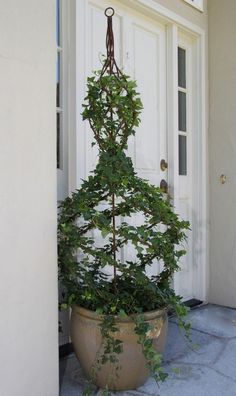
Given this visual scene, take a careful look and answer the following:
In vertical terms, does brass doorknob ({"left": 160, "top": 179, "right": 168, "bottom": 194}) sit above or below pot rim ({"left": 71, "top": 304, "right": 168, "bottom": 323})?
above

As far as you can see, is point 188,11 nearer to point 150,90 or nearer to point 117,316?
point 150,90

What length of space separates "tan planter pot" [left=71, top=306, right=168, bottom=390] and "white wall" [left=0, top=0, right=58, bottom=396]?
178 millimetres

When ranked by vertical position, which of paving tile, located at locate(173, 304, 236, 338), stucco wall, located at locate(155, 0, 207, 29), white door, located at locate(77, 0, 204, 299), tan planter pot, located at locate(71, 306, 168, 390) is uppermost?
stucco wall, located at locate(155, 0, 207, 29)

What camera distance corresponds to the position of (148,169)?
2.64 metres

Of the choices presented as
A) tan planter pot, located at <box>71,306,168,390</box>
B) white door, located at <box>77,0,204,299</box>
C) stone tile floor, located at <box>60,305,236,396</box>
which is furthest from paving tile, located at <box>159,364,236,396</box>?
white door, located at <box>77,0,204,299</box>

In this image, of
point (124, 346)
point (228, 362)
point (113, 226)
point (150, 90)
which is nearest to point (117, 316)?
point (124, 346)

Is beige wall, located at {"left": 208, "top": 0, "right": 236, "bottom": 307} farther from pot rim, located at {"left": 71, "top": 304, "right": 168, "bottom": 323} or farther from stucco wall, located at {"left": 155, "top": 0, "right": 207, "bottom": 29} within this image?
pot rim, located at {"left": 71, "top": 304, "right": 168, "bottom": 323}

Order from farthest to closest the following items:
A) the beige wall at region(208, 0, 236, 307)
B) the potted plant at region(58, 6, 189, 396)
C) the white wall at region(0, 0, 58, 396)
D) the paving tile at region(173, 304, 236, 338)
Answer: the beige wall at region(208, 0, 236, 307), the paving tile at region(173, 304, 236, 338), the potted plant at region(58, 6, 189, 396), the white wall at region(0, 0, 58, 396)

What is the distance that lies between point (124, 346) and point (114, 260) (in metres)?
0.36

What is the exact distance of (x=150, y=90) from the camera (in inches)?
105

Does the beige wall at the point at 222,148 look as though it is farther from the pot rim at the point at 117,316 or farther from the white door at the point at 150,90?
the pot rim at the point at 117,316

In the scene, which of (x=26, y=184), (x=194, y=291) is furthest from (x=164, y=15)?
(x=194, y=291)

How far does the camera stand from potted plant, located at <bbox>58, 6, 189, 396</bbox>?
5.38 feet

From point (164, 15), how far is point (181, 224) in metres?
1.60
